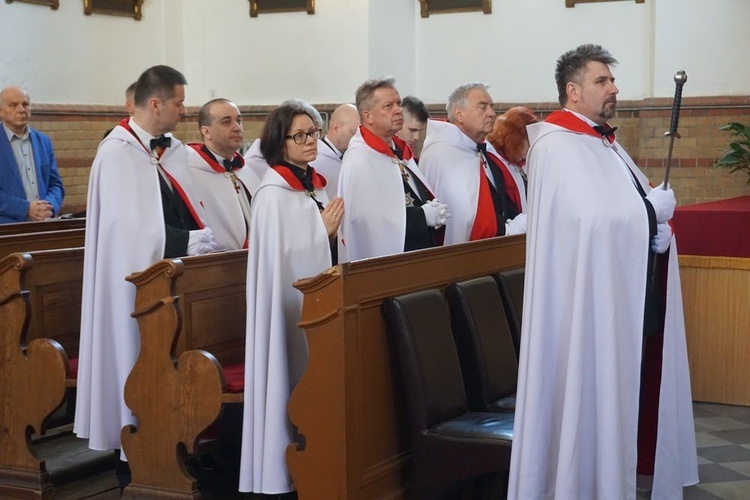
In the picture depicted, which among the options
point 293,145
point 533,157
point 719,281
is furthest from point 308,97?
point 533,157

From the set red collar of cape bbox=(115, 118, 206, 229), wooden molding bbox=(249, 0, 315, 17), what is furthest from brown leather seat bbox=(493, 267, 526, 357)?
wooden molding bbox=(249, 0, 315, 17)

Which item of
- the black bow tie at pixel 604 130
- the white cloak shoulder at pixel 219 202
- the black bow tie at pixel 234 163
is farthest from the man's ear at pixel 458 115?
the black bow tie at pixel 604 130

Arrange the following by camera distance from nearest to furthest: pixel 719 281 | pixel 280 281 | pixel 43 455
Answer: pixel 280 281
pixel 43 455
pixel 719 281

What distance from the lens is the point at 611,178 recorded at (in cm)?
379

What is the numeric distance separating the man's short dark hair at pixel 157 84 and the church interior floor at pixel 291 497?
1845 mm

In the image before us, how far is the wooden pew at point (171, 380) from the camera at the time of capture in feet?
14.2

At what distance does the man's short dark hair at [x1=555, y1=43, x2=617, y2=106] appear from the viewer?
394cm

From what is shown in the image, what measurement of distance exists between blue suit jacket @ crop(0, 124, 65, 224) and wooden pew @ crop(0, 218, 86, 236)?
0.89 meters

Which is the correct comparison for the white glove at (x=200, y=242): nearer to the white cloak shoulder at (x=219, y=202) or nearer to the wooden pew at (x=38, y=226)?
the white cloak shoulder at (x=219, y=202)

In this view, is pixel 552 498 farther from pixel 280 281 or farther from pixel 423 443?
pixel 280 281

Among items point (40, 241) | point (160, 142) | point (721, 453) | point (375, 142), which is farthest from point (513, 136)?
point (40, 241)

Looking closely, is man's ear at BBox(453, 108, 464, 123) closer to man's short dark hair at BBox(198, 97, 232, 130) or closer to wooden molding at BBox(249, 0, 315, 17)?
man's short dark hair at BBox(198, 97, 232, 130)

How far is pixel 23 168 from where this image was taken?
729 centimetres

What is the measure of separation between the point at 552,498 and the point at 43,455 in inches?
115
